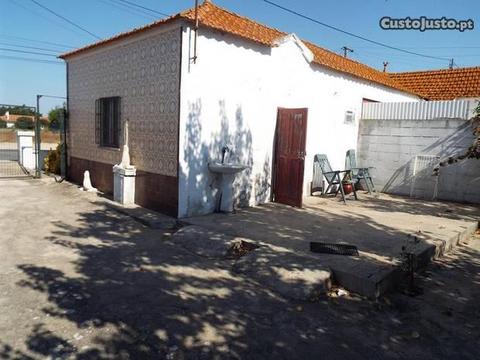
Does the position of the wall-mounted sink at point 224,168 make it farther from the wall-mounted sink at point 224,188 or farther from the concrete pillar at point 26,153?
the concrete pillar at point 26,153

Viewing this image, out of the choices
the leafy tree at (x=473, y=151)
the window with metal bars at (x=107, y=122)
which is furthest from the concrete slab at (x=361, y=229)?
the window with metal bars at (x=107, y=122)

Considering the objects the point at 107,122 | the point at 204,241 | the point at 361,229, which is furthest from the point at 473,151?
the point at 107,122

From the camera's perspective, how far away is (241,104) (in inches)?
286

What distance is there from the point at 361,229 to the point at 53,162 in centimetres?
1031

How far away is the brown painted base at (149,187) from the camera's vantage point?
6.64 metres

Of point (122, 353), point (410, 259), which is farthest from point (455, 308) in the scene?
point (122, 353)

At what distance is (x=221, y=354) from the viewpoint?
2.81 m

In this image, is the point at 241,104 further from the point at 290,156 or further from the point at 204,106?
the point at 290,156

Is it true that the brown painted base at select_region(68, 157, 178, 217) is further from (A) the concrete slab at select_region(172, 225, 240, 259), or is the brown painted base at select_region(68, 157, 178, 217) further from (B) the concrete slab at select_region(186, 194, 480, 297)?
(A) the concrete slab at select_region(172, 225, 240, 259)

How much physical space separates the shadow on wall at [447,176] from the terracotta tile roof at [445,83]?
5022 mm

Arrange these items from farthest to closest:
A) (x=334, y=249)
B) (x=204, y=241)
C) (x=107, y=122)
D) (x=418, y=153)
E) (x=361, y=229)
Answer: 1. (x=418, y=153)
2. (x=107, y=122)
3. (x=361, y=229)
4. (x=204, y=241)
5. (x=334, y=249)

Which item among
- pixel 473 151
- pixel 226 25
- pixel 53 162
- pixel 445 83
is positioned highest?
pixel 445 83

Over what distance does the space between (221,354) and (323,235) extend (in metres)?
3.23

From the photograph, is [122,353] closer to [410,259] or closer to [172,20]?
[410,259]
